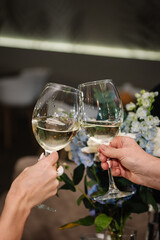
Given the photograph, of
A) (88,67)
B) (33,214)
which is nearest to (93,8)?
(88,67)

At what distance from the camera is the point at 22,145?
151 inches

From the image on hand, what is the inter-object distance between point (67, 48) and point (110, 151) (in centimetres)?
335

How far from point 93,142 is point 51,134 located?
0.12 m

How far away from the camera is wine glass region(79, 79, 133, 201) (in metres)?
0.78

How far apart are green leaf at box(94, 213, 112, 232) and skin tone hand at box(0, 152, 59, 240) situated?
0.14 meters

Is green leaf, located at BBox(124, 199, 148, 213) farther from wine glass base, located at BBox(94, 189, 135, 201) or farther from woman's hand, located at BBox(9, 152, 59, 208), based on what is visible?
woman's hand, located at BBox(9, 152, 59, 208)

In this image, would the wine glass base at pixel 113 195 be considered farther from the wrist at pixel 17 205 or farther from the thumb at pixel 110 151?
the wrist at pixel 17 205

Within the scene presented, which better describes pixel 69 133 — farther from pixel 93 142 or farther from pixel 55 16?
pixel 55 16

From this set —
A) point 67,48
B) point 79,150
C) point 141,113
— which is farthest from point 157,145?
point 67,48

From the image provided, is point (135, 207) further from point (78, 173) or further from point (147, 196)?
point (78, 173)

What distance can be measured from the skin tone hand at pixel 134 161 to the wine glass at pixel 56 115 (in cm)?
12

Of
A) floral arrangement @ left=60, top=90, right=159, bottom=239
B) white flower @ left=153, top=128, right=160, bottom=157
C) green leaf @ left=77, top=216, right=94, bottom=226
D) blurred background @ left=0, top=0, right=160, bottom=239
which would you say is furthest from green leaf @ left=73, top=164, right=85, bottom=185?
blurred background @ left=0, top=0, right=160, bottom=239

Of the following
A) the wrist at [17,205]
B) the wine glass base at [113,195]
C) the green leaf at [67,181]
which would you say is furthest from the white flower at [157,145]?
the wrist at [17,205]

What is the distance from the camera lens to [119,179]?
2.83ft
